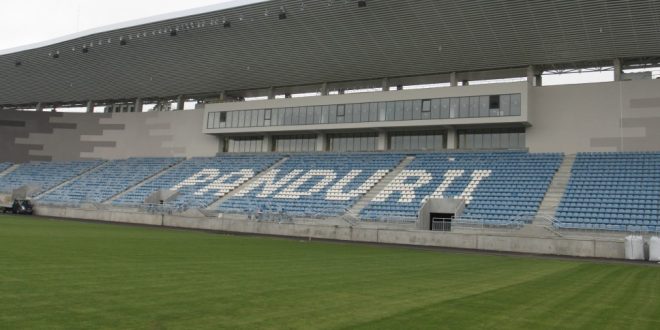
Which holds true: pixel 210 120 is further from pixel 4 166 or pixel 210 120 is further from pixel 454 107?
pixel 4 166

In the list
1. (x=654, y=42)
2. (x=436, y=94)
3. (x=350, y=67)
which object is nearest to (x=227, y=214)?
(x=350, y=67)

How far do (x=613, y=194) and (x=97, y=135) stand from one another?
48921 millimetres

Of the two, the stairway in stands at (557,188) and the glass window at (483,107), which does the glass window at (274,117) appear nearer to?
the glass window at (483,107)

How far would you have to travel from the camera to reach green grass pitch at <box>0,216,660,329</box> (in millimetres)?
7398

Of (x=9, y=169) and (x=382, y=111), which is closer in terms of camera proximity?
(x=382, y=111)

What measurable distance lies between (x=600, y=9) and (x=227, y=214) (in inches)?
1027

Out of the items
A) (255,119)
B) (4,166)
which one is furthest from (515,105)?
(4,166)

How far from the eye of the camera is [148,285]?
9.98m

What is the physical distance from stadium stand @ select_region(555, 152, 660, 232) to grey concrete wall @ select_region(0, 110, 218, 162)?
34.2 meters

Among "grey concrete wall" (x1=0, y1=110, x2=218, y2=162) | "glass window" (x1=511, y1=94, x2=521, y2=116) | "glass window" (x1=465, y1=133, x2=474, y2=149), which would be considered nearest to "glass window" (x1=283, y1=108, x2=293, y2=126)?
"grey concrete wall" (x1=0, y1=110, x2=218, y2=162)

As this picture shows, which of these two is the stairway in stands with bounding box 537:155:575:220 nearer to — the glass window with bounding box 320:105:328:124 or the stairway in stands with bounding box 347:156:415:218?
the stairway in stands with bounding box 347:156:415:218

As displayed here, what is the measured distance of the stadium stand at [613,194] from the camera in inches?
1049

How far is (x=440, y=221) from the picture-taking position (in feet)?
108

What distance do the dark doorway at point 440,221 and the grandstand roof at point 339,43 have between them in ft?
36.4
